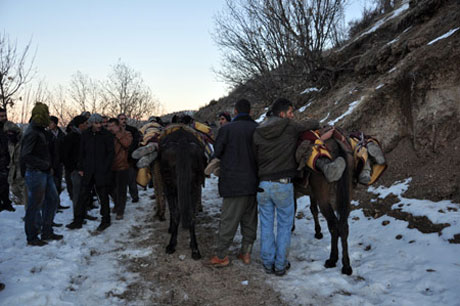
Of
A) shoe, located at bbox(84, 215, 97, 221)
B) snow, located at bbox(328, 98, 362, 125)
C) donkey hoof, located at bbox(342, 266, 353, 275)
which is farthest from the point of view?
snow, located at bbox(328, 98, 362, 125)

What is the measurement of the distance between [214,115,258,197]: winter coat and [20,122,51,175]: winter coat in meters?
2.89

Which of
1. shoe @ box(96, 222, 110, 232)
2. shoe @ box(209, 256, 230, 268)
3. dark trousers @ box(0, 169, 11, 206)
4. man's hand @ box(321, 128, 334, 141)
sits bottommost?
shoe @ box(209, 256, 230, 268)

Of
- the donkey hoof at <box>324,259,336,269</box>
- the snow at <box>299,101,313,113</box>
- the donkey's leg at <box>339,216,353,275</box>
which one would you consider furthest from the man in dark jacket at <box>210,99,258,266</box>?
the snow at <box>299,101,313,113</box>

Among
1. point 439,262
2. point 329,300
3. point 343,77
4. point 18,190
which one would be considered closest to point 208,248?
point 329,300

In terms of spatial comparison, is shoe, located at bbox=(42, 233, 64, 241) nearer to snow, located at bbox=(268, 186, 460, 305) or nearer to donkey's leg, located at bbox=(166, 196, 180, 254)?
donkey's leg, located at bbox=(166, 196, 180, 254)

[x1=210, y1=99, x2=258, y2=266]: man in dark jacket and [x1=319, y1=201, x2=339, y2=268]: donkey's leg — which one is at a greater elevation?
[x1=210, y1=99, x2=258, y2=266]: man in dark jacket

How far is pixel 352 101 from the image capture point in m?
8.55

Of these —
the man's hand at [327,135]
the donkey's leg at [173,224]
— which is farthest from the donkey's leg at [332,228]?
the donkey's leg at [173,224]

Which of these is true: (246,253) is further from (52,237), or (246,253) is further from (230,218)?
(52,237)

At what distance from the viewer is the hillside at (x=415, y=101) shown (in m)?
5.69

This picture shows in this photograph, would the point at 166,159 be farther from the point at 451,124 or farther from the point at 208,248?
the point at 451,124

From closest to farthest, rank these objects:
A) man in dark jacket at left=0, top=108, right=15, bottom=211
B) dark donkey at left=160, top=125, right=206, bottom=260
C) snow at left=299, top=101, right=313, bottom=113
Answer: dark donkey at left=160, top=125, right=206, bottom=260
man in dark jacket at left=0, top=108, right=15, bottom=211
snow at left=299, top=101, right=313, bottom=113

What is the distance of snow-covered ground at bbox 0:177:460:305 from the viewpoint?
3146 mm

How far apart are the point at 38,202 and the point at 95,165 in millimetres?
1313
